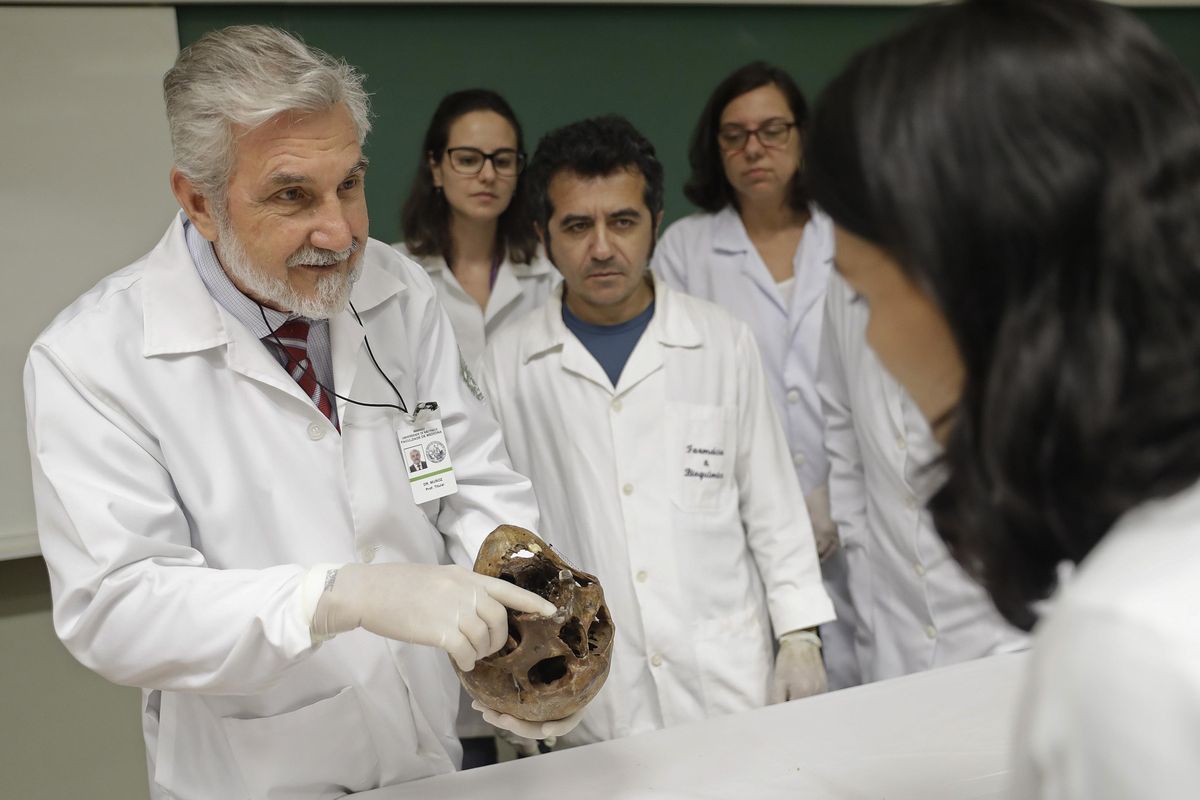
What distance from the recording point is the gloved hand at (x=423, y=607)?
4.08ft

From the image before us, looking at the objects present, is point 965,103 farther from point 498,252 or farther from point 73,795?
→ point 73,795

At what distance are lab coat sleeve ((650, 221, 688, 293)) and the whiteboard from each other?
1.37 metres

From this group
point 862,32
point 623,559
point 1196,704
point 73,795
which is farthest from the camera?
point 862,32

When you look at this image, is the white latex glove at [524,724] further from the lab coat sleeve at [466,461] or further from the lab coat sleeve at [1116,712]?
the lab coat sleeve at [1116,712]

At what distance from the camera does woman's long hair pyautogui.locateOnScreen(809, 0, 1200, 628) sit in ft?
2.08

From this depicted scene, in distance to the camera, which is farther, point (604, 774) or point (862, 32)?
point (862, 32)

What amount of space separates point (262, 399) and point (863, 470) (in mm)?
1289

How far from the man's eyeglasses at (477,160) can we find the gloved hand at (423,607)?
1.48m

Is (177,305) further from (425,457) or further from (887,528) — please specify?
(887,528)

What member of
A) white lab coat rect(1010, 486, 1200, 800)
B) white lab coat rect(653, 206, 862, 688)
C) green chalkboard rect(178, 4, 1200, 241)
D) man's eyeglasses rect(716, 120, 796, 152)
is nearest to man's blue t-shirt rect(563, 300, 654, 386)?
white lab coat rect(653, 206, 862, 688)

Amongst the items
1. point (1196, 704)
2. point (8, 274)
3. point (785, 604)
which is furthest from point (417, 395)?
point (8, 274)

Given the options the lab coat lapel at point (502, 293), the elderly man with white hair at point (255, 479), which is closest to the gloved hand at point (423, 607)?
the elderly man with white hair at point (255, 479)

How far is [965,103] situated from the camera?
2.18 feet

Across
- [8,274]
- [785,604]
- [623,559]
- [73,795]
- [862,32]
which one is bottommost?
[73,795]
